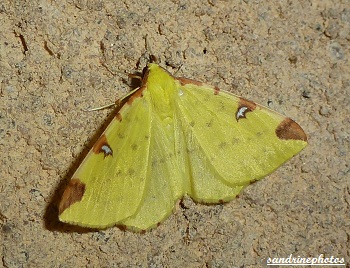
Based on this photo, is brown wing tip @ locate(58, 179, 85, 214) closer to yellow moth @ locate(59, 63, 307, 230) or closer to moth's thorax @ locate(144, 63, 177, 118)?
yellow moth @ locate(59, 63, 307, 230)

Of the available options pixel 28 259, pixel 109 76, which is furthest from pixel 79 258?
pixel 109 76

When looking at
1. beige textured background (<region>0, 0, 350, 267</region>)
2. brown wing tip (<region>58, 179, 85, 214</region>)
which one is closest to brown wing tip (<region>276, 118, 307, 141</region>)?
beige textured background (<region>0, 0, 350, 267</region>)

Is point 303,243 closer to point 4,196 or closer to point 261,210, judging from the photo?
point 261,210

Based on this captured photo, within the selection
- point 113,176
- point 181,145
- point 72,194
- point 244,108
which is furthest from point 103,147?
point 244,108

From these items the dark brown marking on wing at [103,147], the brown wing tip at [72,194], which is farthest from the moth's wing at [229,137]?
the brown wing tip at [72,194]

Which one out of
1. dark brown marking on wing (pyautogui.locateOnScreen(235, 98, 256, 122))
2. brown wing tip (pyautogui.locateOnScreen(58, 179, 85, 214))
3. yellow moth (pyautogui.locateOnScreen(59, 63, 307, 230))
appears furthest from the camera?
dark brown marking on wing (pyautogui.locateOnScreen(235, 98, 256, 122))

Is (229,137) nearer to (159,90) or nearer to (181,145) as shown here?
(181,145)
